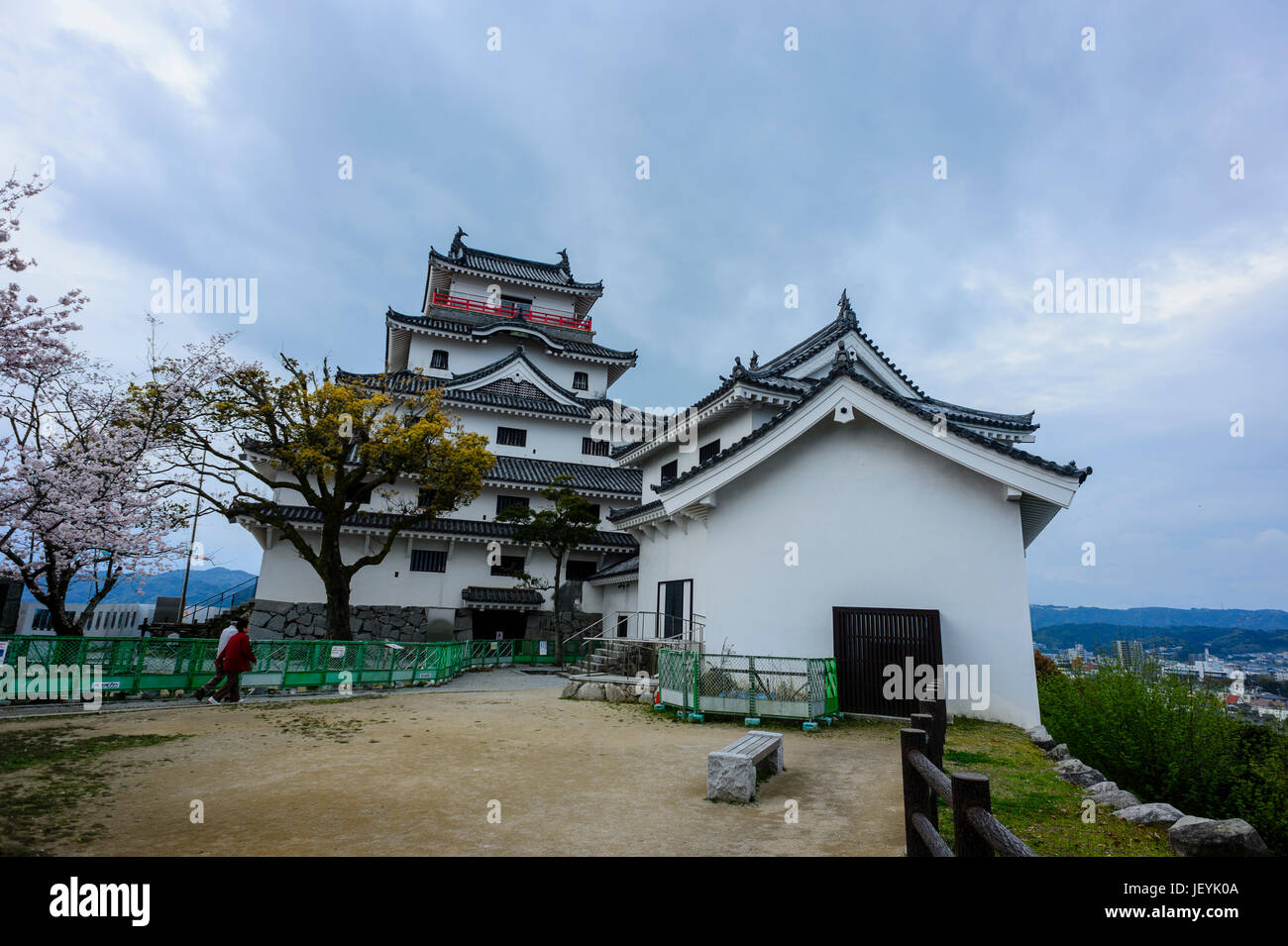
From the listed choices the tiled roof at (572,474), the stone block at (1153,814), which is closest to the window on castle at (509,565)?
the tiled roof at (572,474)

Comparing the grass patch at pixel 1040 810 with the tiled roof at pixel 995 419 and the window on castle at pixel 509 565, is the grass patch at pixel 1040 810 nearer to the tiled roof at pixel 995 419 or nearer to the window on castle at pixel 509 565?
the tiled roof at pixel 995 419

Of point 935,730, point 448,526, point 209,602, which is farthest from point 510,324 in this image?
point 935,730

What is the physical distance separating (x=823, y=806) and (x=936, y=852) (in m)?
3.09

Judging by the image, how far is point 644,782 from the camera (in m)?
7.42

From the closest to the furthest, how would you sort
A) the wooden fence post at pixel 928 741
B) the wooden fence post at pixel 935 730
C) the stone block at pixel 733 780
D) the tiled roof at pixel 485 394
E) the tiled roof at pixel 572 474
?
the wooden fence post at pixel 928 741, the wooden fence post at pixel 935 730, the stone block at pixel 733 780, the tiled roof at pixel 572 474, the tiled roof at pixel 485 394

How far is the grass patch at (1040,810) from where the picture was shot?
5.20m

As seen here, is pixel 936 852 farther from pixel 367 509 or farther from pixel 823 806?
pixel 367 509

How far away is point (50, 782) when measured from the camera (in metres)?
6.50

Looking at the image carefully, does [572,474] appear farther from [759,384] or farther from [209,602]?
[209,602]

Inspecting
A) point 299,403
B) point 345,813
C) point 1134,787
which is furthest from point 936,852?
point 299,403

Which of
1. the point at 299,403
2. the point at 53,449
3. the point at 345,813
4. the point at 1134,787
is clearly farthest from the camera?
the point at 299,403

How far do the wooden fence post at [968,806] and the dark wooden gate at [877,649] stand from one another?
31.1 ft

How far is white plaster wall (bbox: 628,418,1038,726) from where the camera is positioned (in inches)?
477

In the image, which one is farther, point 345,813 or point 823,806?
point 823,806
